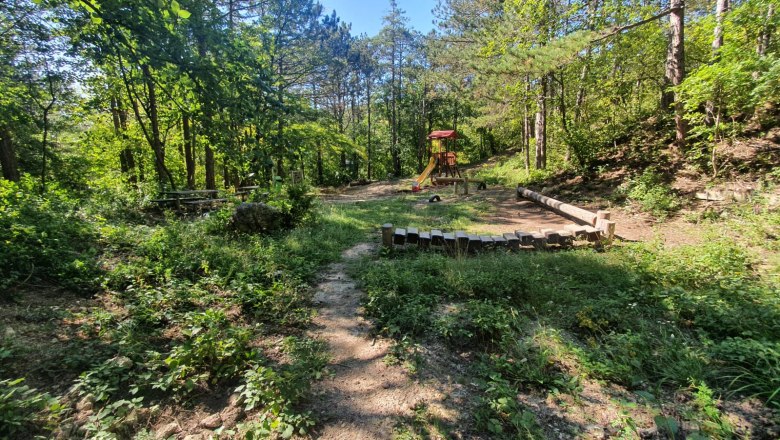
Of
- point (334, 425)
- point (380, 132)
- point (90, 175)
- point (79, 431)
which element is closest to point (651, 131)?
point (334, 425)

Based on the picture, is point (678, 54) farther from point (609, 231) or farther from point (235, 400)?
point (235, 400)

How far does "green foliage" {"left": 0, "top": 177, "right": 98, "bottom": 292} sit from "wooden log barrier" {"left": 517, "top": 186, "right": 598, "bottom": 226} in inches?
310

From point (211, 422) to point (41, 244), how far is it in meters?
4.04

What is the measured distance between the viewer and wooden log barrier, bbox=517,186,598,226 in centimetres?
641

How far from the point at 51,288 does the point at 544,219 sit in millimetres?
9123

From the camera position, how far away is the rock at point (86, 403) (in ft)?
6.77

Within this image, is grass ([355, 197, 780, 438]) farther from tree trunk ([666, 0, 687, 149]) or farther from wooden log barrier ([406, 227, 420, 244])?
tree trunk ([666, 0, 687, 149])

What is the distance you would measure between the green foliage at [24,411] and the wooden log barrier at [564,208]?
23.7ft

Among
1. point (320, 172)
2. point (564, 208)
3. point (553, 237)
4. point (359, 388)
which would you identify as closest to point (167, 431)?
point (359, 388)

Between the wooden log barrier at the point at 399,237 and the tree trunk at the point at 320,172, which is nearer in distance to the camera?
the wooden log barrier at the point at 399,237

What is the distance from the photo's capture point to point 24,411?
6.24ft

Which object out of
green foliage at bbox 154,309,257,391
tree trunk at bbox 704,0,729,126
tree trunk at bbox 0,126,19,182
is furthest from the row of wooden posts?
tree trunk at bbox 0,126,19,182

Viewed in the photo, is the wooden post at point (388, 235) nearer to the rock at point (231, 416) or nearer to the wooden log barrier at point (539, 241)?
the wooden log barrier at point (539, 241)

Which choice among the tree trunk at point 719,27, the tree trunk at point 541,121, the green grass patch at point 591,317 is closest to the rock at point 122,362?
the green grass patch at point 591,317
